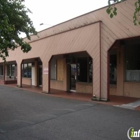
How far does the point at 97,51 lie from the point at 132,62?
269cm

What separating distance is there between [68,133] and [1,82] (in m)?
21.8

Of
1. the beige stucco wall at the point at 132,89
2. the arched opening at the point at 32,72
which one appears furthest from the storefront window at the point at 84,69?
the arched opening at the point at 32,72

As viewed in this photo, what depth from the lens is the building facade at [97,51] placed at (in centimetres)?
1000

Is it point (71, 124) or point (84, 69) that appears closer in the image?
point (71, 124)

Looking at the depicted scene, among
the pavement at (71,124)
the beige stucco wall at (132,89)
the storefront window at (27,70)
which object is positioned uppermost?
the storefront window at (27,70)

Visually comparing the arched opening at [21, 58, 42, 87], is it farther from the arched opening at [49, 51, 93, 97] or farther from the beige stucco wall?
the beige stucco wall

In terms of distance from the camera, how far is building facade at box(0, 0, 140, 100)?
10000 millimetres

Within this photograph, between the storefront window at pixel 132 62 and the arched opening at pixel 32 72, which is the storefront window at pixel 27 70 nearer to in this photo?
the arched opening at pixel 32 72

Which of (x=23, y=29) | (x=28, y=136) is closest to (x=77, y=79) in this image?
(x=23, y=29)

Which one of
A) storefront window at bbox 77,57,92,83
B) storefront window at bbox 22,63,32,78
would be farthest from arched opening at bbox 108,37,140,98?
storefront window at bbox 22,63,32,78

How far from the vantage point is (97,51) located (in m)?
10.8

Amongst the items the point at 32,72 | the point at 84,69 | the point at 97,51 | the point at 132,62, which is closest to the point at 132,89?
the point at 132,62

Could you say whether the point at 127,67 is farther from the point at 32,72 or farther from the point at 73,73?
the point at 32,72

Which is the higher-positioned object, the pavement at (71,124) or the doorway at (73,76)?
the doorway at (73,76)
